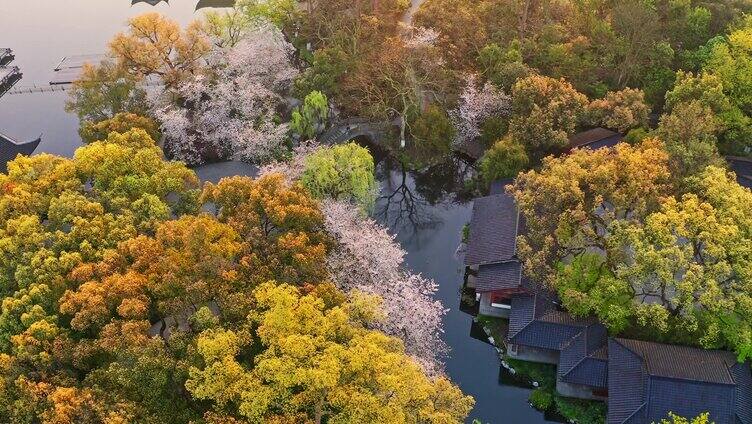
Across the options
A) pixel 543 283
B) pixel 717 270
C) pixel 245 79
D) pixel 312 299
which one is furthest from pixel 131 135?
pixel 717 270

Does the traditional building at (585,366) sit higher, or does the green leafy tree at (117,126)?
the green leafy tree at (117,126)

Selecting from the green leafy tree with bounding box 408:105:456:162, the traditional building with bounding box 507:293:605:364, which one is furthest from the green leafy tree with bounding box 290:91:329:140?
the traditional building with bounding box 507:293:605:364

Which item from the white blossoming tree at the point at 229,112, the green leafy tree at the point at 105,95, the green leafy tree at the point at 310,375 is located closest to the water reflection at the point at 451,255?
the green leafy tree at the point at 310,375

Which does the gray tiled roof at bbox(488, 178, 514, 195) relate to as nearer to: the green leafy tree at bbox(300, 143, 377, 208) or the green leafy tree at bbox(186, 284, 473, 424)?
the green leafy tree at bbox(300, 143, 377, 208)

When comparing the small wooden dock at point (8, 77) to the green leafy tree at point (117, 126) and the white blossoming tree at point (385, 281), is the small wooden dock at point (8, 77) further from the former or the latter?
the white blossoming tree at point (385, 281)

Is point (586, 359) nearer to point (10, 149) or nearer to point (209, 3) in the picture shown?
point (10, 149)

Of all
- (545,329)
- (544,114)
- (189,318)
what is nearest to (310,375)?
(189,318)
